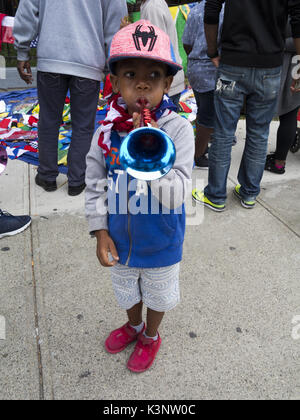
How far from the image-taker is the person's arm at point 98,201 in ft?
5.07

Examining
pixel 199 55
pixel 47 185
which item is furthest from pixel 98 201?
pixel 199 55

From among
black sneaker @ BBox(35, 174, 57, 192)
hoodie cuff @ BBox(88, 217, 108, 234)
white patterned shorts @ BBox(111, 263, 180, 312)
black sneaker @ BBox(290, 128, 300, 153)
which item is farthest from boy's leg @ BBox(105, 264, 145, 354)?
black sneaker @ BBox(290, 128, 300, 153)

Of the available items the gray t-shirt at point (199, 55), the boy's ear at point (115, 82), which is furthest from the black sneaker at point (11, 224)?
the gray t-shirt at point (199, 55)

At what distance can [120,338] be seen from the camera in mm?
1917

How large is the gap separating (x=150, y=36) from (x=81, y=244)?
1.76 m

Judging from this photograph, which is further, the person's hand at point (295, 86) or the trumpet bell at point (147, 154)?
the person's hand at point (295, 86)

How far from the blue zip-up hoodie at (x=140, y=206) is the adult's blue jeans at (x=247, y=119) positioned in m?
1.54

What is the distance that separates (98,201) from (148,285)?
19.1 inches

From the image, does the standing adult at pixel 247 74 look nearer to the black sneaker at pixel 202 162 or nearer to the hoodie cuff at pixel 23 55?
the black sneaker at pixel 202 162

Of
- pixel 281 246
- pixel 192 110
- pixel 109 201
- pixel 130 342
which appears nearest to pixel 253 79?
pixel 281 246

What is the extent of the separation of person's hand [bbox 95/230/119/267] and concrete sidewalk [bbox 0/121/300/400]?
677 millimetres

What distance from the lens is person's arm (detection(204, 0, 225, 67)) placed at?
8.59 feet

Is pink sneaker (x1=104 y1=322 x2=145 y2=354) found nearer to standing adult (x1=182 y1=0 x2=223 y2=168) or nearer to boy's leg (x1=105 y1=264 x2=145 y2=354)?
boy's leg (x1=105 y1=264 x2=145 y2=354)

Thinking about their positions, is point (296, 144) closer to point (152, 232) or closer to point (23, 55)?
point (23, 55)
